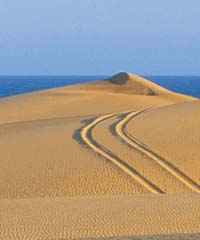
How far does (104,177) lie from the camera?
14680mm

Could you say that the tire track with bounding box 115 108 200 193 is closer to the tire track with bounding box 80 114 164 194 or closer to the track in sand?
the track in sand

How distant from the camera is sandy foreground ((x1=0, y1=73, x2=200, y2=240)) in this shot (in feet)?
31.2

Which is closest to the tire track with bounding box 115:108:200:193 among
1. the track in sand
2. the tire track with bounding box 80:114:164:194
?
the track in sand

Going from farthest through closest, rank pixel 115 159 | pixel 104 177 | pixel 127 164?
pixel 115 159 < pixel 127 164 < pixel 104 177

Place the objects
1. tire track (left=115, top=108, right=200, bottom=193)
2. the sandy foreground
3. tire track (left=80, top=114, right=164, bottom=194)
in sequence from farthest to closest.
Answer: tire track (left=115, top=108, right=200, bottom=193) → tire track (left=80, top=114, right=164, bottom=194) → the sandy foreground

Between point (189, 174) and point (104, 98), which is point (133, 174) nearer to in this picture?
point (189, 174)

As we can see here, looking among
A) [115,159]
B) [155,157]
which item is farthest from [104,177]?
[155,157]

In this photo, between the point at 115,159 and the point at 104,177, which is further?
the point at 115,159

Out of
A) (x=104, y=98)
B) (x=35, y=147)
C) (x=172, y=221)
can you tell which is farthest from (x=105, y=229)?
(x=104, y=98)

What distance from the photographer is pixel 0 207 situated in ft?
36.7

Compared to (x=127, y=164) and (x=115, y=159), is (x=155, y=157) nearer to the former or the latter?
(x=127, y=164)

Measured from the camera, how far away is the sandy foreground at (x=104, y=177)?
9.51m

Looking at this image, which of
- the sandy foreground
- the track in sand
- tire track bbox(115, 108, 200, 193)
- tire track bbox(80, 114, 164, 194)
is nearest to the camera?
the sandy foreground

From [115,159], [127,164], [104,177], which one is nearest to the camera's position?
[104,177]
